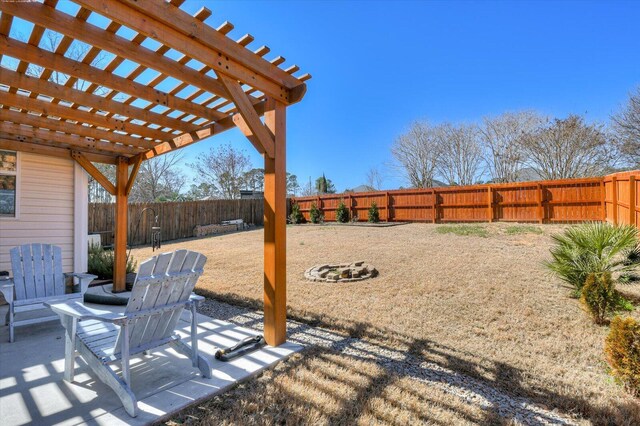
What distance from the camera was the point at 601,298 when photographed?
11.3ft

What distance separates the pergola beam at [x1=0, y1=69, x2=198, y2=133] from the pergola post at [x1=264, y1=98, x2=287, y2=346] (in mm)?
1584

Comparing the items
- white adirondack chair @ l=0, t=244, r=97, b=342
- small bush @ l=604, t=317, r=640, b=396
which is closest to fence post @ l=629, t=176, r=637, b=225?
small bush @ l=604, t=317, r=640, b=396

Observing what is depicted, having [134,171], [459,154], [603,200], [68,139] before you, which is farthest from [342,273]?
[459,154]

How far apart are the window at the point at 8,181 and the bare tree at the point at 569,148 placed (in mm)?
20119

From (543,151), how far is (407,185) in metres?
8.08

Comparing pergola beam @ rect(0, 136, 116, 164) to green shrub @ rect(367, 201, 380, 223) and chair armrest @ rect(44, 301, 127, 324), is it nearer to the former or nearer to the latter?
chair armrest @ rect(44, 301, 127, 324)

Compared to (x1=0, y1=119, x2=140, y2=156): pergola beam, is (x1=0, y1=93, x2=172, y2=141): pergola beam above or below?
above

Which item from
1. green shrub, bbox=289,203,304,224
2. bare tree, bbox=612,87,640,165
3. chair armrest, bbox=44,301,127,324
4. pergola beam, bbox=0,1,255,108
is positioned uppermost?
bare tree, bbox=612,87,640,165

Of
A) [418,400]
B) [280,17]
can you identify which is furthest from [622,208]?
[280,17]

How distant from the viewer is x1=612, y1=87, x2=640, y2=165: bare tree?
508 inches

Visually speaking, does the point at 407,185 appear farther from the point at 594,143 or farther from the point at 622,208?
the point at 622,208

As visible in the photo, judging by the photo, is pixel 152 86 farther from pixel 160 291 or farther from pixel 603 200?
pixel 603 200

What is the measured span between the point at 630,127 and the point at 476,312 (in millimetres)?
15819

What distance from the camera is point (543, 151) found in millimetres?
15984
